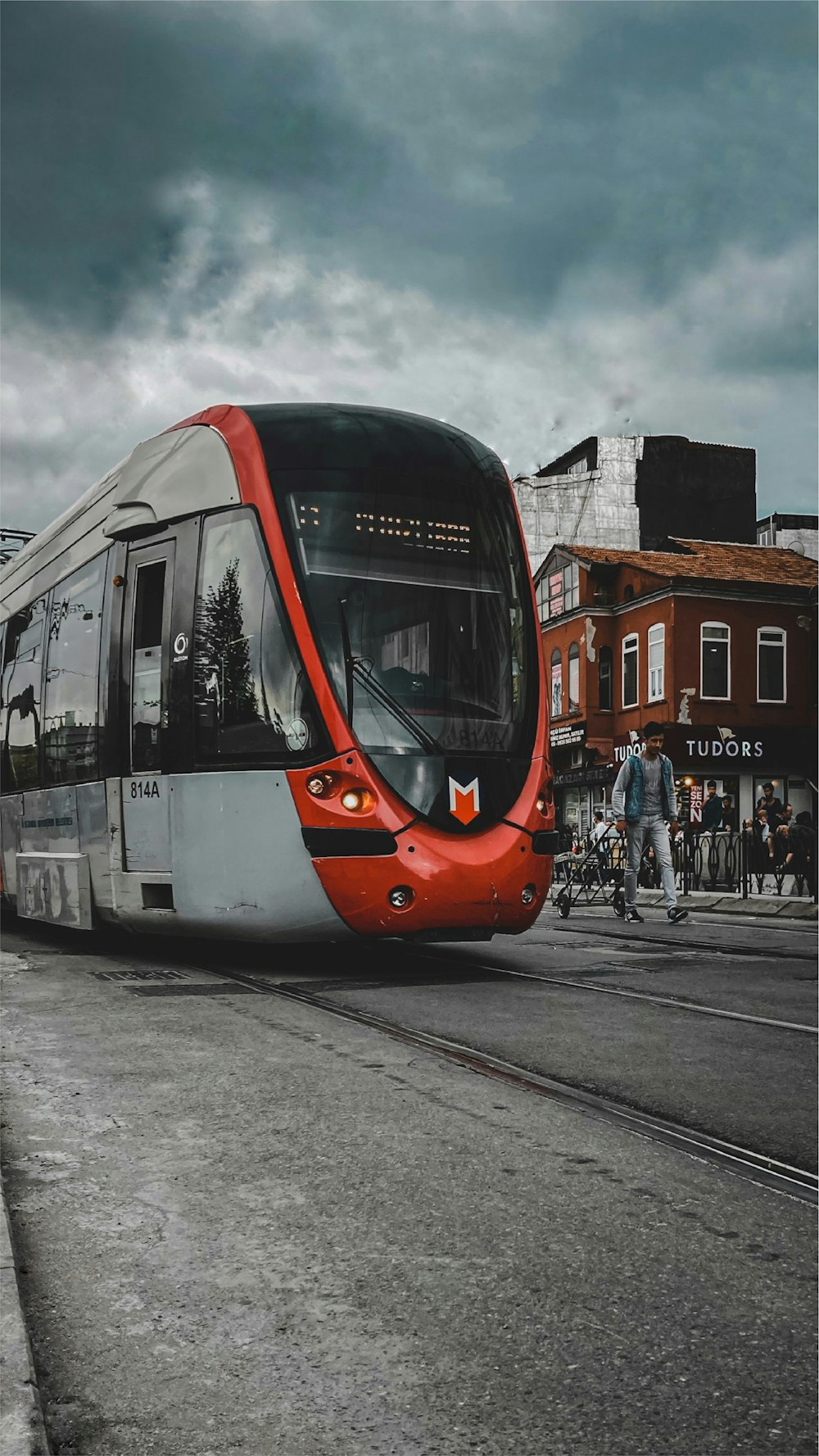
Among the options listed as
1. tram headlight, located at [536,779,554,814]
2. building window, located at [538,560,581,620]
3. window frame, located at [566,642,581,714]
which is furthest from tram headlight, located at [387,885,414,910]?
building window, located at [538,560,581,620]

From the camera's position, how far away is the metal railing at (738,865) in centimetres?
1884

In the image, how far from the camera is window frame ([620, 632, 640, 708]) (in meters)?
40.1

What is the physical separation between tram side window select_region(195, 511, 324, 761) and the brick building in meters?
28.7

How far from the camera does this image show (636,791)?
13773mm

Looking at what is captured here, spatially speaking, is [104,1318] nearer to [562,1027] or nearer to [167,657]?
[562,1027]

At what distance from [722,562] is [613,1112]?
3808 centimetres

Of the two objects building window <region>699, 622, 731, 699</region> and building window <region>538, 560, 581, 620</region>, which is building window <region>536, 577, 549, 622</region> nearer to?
building window <region>538, 560, 581, 620</region>

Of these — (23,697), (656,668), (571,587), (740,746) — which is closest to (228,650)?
(23,697)

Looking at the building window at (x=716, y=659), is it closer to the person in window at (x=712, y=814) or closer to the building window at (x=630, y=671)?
the building window at (x=630, y=671)

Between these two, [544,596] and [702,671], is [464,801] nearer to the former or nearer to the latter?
[702,671]

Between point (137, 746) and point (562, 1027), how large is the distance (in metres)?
3.60

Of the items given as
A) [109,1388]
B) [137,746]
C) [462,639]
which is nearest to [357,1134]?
[109,1388]

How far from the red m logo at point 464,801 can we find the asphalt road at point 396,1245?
159 centimetres

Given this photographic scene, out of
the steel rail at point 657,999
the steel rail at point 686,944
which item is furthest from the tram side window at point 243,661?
the steel rail at point 686,944
